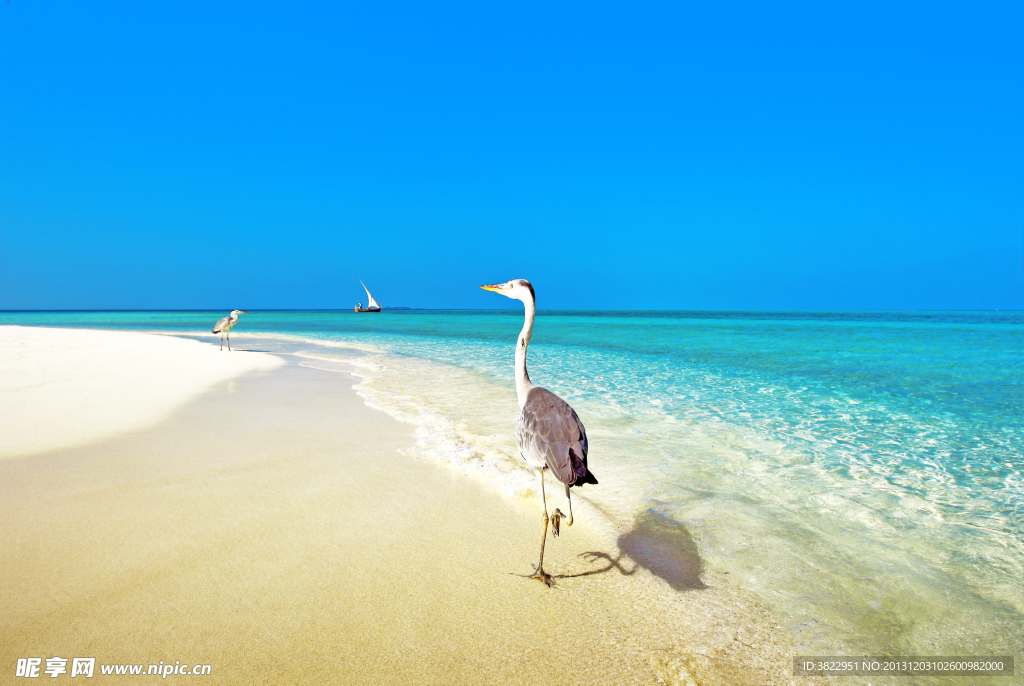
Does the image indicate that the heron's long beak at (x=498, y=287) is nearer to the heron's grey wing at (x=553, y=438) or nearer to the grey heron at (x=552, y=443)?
the grey heron at (x=552, y=443)

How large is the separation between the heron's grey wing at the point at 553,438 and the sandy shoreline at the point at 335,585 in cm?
70

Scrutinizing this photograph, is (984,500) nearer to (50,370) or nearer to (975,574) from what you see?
(975,574)

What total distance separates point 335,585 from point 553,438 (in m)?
1.65

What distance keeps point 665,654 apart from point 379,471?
11.0 ft

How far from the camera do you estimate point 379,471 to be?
5094mm

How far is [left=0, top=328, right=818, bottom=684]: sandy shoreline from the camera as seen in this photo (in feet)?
8.02

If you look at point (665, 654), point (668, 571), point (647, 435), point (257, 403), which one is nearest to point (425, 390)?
point (257, 403)

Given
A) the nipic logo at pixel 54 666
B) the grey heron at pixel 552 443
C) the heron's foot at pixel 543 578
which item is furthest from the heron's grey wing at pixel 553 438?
the nipic logo at pixel 54 666

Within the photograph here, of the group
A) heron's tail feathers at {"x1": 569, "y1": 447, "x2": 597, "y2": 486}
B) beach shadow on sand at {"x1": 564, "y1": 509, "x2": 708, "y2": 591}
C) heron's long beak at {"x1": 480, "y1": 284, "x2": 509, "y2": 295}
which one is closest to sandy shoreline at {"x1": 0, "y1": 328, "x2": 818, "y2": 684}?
beach shadow on sand at {"x1": 564, "y1": 509, "x2": 708, "y2": 591}

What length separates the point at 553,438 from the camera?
344 cm

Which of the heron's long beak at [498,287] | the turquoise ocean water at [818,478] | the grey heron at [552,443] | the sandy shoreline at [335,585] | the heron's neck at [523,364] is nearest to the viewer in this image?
the sandy shoreline at [335,585]
